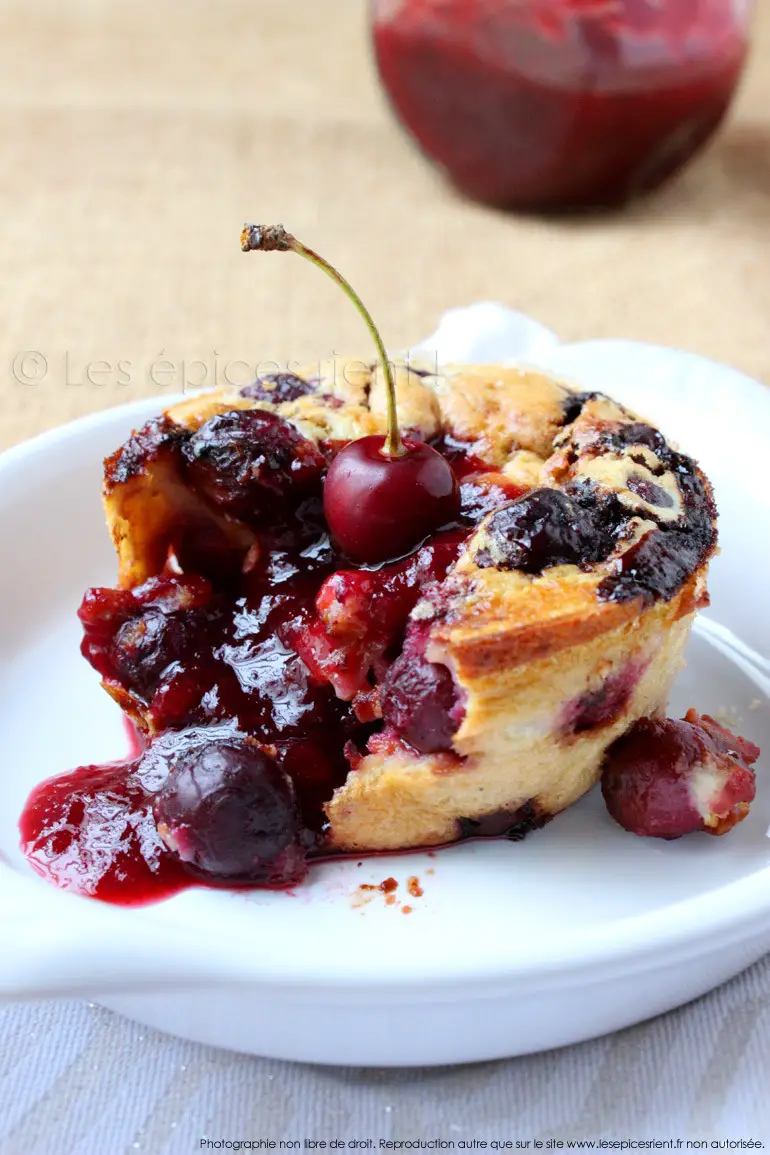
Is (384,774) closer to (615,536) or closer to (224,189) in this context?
(615,536)

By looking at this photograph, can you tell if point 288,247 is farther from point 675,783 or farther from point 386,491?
point 675,783

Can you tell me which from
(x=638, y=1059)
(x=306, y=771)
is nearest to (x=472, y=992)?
(x=638, y=1059)

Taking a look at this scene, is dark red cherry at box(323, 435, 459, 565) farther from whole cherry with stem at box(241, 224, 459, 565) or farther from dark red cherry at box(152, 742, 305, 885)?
dark red cherry at box(152, 742, 305, 885)

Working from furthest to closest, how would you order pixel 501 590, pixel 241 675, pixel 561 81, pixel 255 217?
pixel 255 217
pixel 561 81
pixel 241 675
pixel 501 590

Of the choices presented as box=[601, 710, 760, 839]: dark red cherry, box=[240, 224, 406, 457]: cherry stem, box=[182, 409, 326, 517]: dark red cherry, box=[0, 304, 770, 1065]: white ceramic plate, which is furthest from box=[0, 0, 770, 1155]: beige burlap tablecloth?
box=[240, 224, 406, 457]: cherry stem

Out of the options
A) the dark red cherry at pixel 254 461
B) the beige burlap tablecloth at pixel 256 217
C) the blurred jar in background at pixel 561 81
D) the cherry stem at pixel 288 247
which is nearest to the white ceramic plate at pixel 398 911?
the dark red cherry at pixel 254 461

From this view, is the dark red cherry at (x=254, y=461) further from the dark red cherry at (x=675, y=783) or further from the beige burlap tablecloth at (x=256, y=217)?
the beige burlap tablecloth at (x=256, y=217)

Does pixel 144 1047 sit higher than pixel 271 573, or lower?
lower

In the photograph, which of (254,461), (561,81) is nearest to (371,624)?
(254,461)
